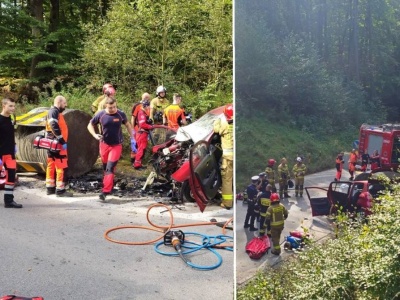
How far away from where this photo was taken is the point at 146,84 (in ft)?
48.0

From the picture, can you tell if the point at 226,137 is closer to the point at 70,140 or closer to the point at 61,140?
the point at 61,140

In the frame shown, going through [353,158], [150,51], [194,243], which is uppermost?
[150,51]

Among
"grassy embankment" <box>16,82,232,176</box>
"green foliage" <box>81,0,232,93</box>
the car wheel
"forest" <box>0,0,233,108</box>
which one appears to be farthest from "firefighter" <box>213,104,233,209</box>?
"green foliage" <box>81,0,232,93</box>

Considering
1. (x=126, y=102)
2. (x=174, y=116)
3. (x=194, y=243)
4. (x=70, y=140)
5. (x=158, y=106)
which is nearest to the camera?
(x=194, y=243)

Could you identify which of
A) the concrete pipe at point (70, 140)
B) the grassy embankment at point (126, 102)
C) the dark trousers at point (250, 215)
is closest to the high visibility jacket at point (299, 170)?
the dark trousers at point (250, 215)

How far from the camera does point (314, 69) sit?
2051 mm

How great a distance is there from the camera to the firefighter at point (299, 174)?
2.11 m

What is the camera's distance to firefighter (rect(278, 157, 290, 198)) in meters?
2.10

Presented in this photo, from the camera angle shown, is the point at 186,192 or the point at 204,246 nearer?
the point at 204,246

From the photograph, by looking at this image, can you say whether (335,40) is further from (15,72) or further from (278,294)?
(15,72)

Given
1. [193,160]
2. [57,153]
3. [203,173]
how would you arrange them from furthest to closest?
[57,153], [193,160], [203,173]

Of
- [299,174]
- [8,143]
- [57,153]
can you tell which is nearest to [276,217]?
[299,174]

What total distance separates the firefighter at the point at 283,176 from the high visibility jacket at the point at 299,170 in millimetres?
31

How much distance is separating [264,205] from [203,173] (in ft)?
13.2
